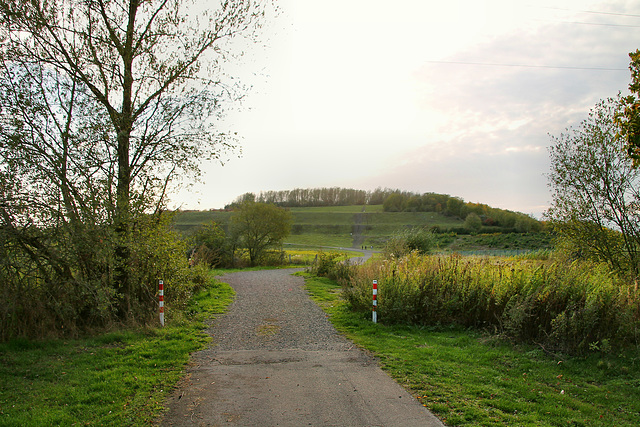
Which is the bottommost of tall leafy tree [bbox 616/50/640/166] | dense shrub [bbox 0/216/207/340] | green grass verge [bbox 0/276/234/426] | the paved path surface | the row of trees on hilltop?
the paved path surface

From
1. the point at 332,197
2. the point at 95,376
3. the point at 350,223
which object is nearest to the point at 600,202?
the point at 95,376

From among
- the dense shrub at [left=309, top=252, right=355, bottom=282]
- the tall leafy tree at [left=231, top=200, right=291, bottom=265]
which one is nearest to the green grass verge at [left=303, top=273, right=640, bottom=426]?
the dense shrub at [left=309, top=252, right=355, bottom=282]

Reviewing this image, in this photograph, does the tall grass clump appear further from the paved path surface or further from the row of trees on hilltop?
the row of trees on hilltop

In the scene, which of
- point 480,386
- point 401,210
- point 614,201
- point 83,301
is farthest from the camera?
point 401,210

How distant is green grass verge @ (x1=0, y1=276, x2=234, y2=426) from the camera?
4465 mm

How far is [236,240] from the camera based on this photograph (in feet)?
122

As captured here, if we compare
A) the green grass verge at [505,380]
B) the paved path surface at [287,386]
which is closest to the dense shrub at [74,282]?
the paved path surface at [287,386]

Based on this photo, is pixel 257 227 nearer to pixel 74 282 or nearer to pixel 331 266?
pixel 331 266

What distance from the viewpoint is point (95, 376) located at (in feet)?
18.8

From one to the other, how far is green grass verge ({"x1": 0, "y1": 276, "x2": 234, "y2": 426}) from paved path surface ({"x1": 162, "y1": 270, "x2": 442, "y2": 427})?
14.2 inches

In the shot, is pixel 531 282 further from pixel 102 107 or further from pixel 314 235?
pixel 314 235

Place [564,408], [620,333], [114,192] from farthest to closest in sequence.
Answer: [114,192], [620,333], [564,408]

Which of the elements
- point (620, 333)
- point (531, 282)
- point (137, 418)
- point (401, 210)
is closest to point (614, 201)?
point (531, 282)

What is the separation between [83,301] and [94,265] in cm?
74
